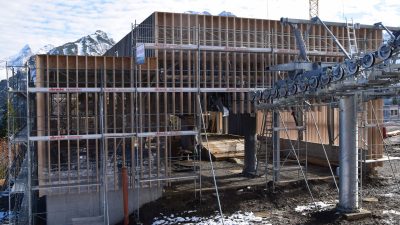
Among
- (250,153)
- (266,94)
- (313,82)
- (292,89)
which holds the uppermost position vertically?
(313,82)

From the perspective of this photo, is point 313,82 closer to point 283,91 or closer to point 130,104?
point 283,91

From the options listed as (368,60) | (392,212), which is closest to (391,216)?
(392,212)

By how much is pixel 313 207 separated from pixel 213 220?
12.1 feet

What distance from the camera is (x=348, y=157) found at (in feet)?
46.0

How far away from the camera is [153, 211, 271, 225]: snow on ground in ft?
45.6

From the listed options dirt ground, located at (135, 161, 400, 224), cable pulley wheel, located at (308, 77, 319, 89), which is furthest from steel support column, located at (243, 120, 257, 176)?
cable pulley wheel, located at (308, 77, 319, 89)

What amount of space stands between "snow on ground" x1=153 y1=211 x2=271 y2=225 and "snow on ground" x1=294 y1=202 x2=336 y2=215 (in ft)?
5.38

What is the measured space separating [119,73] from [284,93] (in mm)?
5730

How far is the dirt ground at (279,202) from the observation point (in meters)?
14.0

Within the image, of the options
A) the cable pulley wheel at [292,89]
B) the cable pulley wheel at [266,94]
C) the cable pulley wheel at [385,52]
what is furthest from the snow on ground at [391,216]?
the cable pulley wheel at [385,52]

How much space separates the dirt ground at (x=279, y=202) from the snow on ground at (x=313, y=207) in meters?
0.04

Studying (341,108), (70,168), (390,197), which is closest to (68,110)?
(70,168)

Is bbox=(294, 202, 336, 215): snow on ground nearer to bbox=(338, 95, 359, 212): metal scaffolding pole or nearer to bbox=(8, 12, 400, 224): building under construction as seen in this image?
bbox=(338, 95, 359, 212): metal scaffolding pole

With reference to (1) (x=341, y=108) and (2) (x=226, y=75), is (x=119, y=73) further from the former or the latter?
(1) (x=341, y=108)
